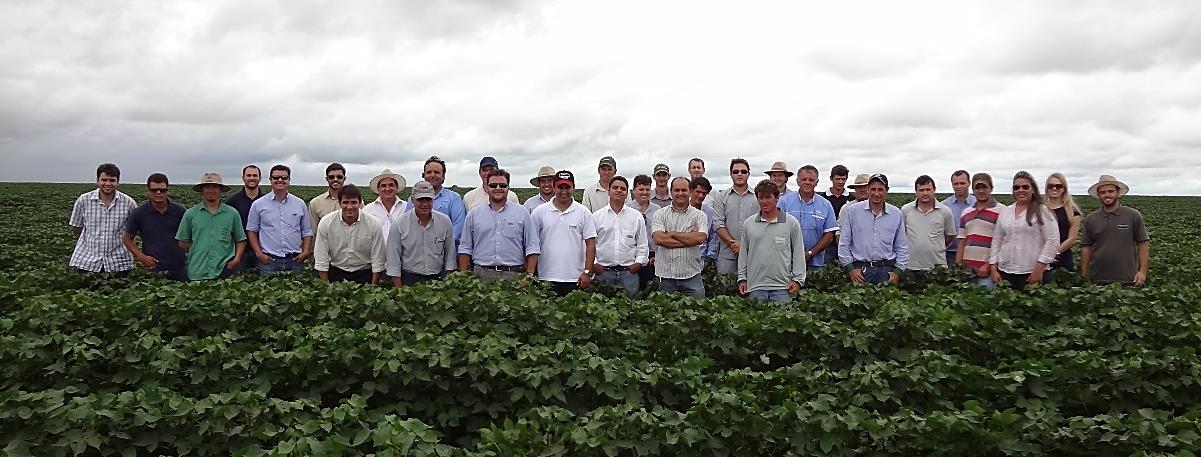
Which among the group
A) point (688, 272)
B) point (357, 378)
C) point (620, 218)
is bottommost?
point (357, 378)

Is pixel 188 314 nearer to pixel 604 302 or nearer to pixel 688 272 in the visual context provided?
pixel 604 302

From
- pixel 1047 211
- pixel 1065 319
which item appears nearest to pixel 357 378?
pixel 1065 319

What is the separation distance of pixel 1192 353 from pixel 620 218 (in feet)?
16.7

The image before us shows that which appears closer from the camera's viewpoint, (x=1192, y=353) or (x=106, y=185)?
(x=1192, y=353)

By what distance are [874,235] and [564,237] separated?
353cm

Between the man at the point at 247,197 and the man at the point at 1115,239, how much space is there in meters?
9.94

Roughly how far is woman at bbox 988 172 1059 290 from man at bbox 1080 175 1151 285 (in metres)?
0.74

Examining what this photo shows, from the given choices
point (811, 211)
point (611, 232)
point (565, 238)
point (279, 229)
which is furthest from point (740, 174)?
point (279, 229)

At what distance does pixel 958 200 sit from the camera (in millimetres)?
9656

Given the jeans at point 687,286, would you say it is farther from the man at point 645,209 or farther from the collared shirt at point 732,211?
the collared shirt at point 732,211

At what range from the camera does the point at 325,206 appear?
9.55 m

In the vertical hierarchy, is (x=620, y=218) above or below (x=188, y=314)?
above

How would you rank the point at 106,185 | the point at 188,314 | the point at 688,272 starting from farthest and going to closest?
the point at 106,185 → the point at 688,272 → the point at 188,314

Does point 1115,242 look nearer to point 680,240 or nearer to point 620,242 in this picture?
point 680,240
